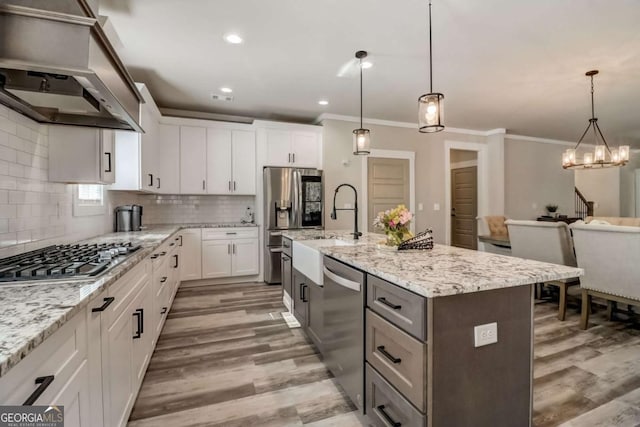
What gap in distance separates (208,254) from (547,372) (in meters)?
3.95

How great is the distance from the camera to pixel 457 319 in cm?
119

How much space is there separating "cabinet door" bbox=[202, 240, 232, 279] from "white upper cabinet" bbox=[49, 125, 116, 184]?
2.17m

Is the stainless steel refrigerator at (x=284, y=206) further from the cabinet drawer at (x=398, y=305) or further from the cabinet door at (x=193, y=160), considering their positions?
the cabinet drawer at (x=398, y=305)

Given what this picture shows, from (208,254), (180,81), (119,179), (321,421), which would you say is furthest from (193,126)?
(321,421)

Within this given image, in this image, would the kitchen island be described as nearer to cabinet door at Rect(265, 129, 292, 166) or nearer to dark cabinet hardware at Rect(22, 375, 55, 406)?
dark cabinet hardware at Rect(22, 375, 55, 406)

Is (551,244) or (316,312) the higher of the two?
(551,244)

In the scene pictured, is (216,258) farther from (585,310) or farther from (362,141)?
(585,310)

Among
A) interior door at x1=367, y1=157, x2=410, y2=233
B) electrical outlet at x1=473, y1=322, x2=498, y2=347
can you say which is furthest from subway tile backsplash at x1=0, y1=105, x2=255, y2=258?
interior door at x1=367, y1=157, x2=410, y2=233

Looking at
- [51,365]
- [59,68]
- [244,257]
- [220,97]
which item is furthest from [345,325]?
[220,97]

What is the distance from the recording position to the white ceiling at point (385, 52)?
7.38 feet

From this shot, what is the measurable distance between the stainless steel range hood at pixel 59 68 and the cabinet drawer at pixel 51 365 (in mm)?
936

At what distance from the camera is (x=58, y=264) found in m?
1.41

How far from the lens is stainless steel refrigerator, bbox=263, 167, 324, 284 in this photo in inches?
176

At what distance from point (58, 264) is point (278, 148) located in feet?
11.6
